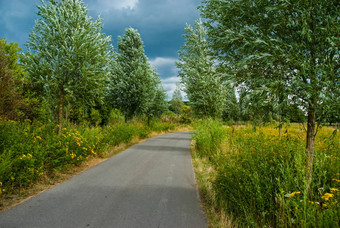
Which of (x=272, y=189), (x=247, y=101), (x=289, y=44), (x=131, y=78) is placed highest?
(x=131, y=78)

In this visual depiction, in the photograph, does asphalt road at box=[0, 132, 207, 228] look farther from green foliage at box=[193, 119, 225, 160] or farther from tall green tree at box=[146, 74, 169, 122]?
tall green tree at box=[146, 74, 169, 122]

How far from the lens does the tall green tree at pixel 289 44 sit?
336 centimetres

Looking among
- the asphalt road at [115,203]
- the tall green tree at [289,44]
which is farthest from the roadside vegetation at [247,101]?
the asphalt road at [115,203]

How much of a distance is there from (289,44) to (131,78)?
1485 cm

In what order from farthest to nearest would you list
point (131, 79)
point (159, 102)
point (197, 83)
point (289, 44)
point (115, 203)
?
point (159, 102) → point (131, 79) → point (197, 83) → point (115, 203) → point (289, 44)

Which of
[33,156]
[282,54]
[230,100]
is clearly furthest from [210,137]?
[33,156]

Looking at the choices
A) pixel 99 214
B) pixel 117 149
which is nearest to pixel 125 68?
Result: pixel 117 149

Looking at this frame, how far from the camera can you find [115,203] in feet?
14.7

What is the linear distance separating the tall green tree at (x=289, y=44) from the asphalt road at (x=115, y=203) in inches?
111

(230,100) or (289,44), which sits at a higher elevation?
(289,44)

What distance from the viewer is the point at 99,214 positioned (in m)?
3.92

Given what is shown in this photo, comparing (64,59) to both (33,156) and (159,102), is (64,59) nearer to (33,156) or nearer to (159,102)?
(33,156)

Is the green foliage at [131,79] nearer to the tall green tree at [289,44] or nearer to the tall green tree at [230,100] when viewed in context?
the tall green tree at [230,100]

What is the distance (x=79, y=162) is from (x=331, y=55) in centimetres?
848
